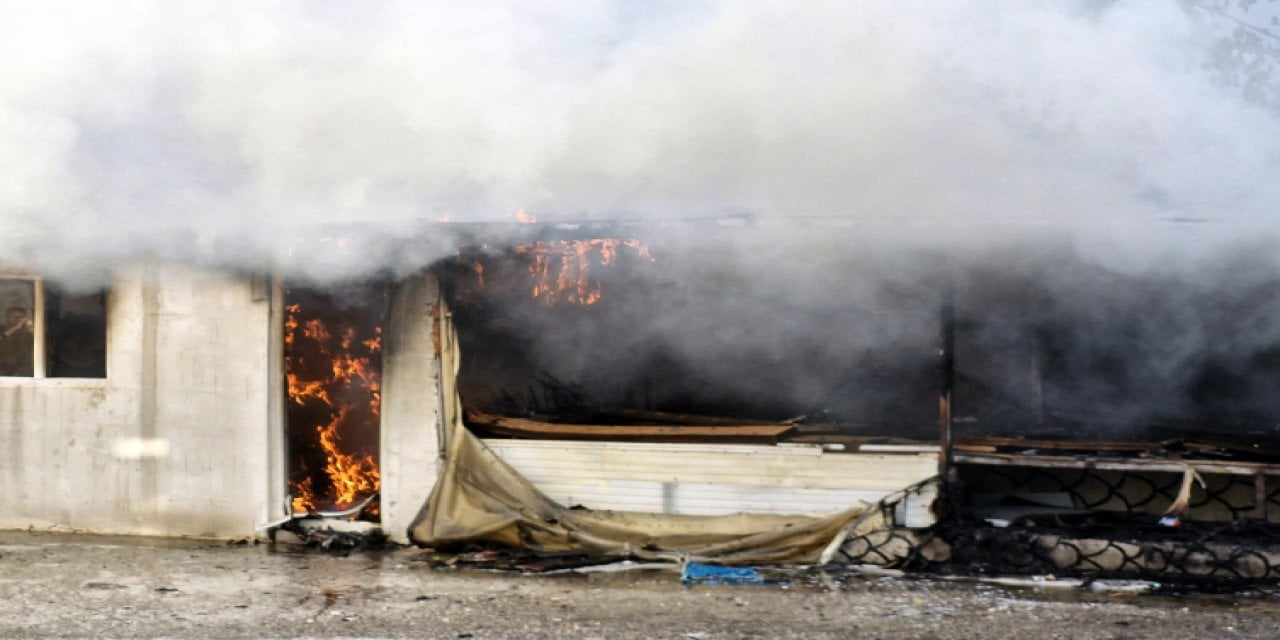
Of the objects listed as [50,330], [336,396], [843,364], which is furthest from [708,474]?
[50,330]

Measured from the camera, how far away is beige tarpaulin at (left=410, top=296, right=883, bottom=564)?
812cm

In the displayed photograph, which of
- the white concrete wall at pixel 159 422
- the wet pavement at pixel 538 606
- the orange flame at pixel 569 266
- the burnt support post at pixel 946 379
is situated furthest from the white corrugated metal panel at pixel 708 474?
the white concrete wall at pixel 159 422

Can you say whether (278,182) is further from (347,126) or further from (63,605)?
(63,605)

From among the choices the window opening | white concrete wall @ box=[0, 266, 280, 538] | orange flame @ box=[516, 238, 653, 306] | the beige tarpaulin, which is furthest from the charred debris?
the window opening

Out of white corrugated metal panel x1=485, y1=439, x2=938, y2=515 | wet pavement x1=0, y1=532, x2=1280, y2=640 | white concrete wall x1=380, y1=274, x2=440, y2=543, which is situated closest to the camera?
wet pavement x1=0, y1=532, x2=1280, y2=640

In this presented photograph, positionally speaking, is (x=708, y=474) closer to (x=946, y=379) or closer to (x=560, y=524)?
(x=560, y=524)

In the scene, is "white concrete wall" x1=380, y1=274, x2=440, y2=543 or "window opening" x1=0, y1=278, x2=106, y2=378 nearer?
"white concrete wall" x1=380, y1=274, x2=440, y2=543

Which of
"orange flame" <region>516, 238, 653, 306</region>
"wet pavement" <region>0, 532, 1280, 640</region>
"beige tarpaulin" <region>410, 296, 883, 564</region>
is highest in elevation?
"orange flame" <region>516, 238, 653, 306</region>

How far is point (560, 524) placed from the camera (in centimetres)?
848

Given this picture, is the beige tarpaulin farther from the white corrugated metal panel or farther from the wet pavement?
the wet pavement

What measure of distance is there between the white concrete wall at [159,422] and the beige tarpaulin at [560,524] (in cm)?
150

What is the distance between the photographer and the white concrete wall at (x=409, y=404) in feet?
29.0

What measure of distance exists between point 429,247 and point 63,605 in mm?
3287

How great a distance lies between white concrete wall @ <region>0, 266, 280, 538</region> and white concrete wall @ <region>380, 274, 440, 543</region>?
960mm
